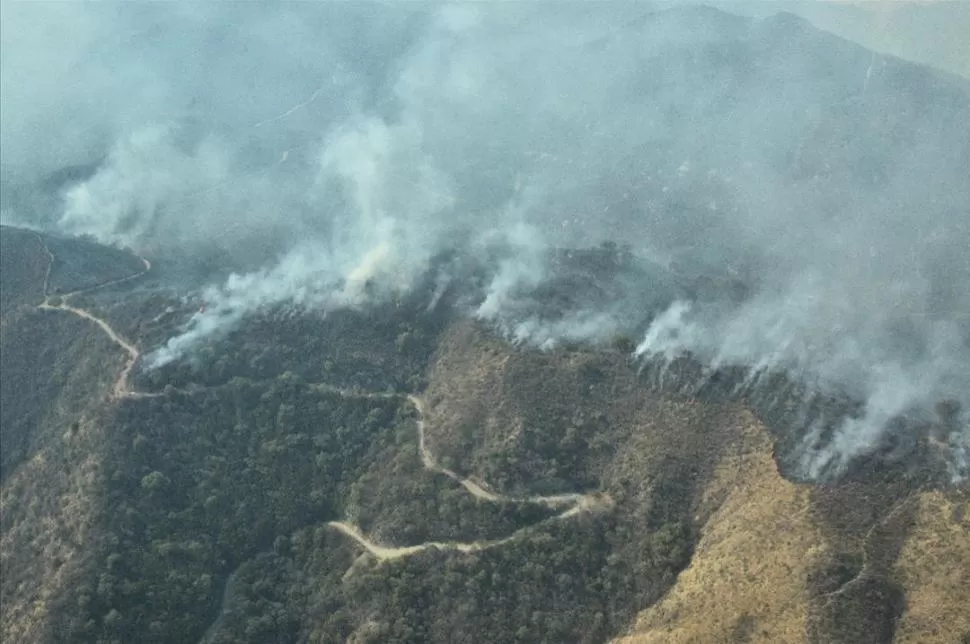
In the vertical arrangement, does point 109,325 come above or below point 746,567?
below

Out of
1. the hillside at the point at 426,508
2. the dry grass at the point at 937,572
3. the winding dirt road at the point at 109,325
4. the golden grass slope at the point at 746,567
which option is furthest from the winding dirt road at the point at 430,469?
the dry grass at the point at 937,572

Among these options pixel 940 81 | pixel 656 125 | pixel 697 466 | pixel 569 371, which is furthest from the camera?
pixel 656 125

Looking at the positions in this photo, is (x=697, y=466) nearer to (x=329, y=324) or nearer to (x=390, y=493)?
(x=390, y=493)

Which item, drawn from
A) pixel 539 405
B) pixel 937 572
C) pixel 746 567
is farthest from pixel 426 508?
pixel 937 572

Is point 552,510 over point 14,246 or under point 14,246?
over

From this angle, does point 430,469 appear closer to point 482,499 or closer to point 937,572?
point 482,499

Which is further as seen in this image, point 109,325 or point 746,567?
point 109,325

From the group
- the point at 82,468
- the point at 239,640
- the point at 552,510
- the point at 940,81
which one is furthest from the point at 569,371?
the point at 940,81

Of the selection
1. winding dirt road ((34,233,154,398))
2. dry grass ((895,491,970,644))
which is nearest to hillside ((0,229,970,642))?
dry grass ((895,491,970,644))

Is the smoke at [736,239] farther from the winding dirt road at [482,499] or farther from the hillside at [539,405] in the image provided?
the winding dirt road at [482,499]
